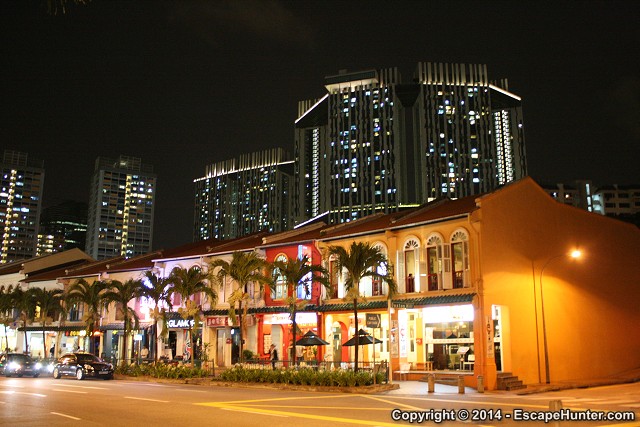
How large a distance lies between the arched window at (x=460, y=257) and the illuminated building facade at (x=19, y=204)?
179 metres

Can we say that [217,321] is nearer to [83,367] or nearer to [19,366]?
[83,367]

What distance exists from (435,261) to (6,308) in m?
40.6

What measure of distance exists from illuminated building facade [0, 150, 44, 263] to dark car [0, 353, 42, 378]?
527 ft

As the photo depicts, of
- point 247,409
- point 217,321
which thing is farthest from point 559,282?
point 247,409

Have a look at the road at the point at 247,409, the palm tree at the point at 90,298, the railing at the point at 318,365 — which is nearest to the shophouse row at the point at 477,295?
the railing at the point at 318,365

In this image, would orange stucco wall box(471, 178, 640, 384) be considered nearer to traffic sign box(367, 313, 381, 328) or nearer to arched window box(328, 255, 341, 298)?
traffic sign box(367, 313, 381, 328)

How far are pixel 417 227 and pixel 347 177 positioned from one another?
4718 inches

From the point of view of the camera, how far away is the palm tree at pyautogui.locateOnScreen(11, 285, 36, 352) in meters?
51.2

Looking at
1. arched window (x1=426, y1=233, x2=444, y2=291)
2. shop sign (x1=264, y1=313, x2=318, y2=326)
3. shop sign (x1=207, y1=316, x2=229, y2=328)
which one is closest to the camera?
arched window (x1=426, y1=233, x2=444, y2=291)

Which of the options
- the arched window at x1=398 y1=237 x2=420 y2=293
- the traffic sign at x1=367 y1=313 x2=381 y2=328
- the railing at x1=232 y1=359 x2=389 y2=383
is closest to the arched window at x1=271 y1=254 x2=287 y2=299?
the railing at x1=232 y1=359 x2=389 y2=383

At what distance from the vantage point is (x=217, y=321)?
4184 cm

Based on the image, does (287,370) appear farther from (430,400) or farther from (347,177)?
(347,177)

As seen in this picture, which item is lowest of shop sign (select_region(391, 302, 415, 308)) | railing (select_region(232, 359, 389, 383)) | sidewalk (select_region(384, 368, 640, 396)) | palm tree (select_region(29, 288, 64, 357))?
sidewalk (select_region(384, 368, 640, 396))

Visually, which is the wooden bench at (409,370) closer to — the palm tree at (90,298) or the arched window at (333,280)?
the arched window at (333,280)
